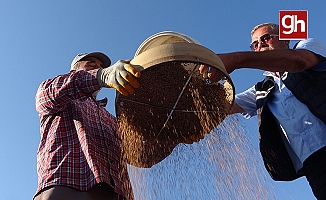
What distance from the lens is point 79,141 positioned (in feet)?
7.18

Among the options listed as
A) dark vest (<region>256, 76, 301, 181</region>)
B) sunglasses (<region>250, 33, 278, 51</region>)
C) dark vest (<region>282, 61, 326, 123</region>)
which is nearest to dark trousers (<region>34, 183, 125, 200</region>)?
dark vest (<region>256, 76, 301, 181</region>)

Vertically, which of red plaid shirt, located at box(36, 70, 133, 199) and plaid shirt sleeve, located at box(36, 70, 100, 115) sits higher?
plaid shirt sleeve, located at box(36, 70, 100, 115)

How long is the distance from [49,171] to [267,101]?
154 cm

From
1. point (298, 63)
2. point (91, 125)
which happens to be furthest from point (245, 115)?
point (91, 125)

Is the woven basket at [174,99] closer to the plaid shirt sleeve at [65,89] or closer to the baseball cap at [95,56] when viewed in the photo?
the plaid shirt sleeve at [65,89]

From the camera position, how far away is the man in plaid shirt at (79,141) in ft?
6.51

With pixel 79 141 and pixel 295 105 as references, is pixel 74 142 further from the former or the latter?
pixel 295 105

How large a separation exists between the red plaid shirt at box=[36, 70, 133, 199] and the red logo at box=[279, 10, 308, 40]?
63.0 inches

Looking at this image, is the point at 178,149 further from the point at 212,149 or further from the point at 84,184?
the point at 84,184

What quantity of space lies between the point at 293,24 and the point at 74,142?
2239 mm

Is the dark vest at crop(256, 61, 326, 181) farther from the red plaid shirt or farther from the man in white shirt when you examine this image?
the red plaid shirt

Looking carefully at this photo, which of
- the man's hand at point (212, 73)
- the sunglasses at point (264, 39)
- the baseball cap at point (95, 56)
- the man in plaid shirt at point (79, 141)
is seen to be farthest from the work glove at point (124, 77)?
the sunglasses at point (264, 39)

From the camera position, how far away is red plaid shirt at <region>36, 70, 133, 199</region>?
2045mm

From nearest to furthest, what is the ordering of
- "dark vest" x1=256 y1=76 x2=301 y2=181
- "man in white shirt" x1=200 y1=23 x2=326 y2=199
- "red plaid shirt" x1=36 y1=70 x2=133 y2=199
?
"red plaid shirt" x1=36 y1=70 x2=133 y2=199
"man in white shirt" x1=200 y1=23 x2=326 y2=199
"dark vest" x1=256 y1=76 x2=301 y2=181
